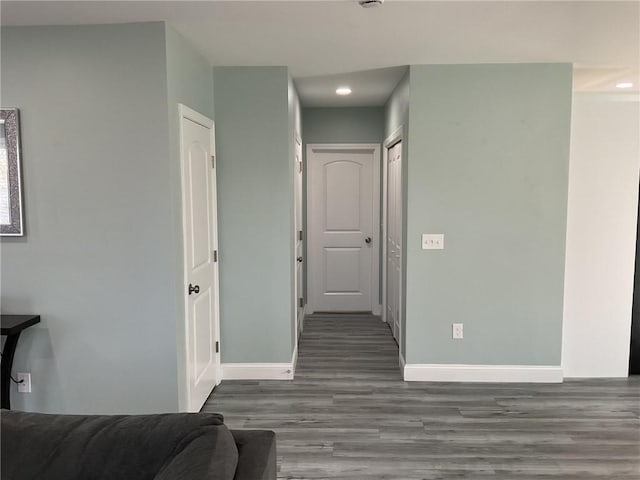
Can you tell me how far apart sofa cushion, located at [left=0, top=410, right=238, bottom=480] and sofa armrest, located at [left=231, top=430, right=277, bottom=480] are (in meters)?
0.05

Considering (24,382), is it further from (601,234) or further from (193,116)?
(601,234)

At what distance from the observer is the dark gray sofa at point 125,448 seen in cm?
140

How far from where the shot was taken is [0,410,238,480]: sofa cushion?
55.4 inches

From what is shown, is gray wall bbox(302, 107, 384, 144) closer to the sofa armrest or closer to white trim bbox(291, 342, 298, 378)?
white trim bbox(291, 342, 298, 378)

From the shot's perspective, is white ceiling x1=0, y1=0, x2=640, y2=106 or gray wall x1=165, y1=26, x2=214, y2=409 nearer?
white ceiling x1=0, y1=0, x2=640, y2=106

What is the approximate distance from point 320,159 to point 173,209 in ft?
10.8

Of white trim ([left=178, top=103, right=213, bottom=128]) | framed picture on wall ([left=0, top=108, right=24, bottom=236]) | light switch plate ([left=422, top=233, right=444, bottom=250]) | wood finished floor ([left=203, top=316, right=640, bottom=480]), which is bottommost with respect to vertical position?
wood finished floor ([left=203, top=316, right=640, bottom=480])

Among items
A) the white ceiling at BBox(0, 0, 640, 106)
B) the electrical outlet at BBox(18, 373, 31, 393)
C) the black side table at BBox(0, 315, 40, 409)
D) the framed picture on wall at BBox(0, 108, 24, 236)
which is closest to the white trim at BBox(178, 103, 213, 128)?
the white ceiling at BBox(0, 0, 640, 106)

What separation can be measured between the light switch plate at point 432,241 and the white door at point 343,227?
2.17 meters

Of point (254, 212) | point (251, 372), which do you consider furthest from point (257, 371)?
point (254, 212)

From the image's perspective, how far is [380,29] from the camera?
2770 mm

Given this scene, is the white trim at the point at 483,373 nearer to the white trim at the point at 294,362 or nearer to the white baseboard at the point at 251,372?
the white trim at the point at 294,362

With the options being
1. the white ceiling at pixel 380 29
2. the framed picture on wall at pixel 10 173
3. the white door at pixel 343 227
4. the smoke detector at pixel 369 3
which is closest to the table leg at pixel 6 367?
the framed picture on wall at pixel 10 173

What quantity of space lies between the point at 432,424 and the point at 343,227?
3171mm
